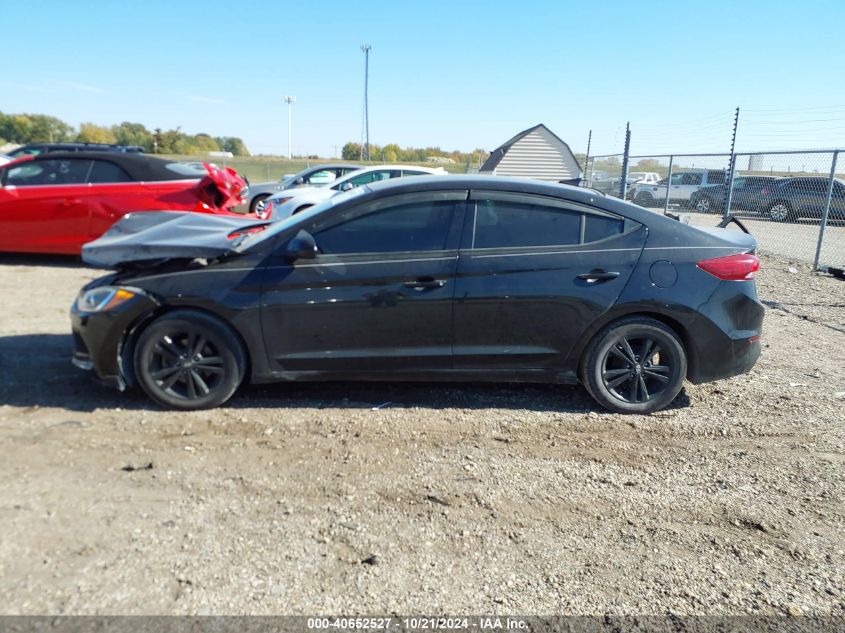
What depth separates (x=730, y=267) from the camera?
4.48m

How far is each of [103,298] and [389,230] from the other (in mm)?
1978

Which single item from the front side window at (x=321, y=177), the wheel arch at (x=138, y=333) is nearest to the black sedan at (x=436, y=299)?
Answer: the wheel arch at (x=138, y=333)

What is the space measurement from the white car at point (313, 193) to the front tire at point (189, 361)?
570 cm

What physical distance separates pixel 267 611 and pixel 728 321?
356 cm

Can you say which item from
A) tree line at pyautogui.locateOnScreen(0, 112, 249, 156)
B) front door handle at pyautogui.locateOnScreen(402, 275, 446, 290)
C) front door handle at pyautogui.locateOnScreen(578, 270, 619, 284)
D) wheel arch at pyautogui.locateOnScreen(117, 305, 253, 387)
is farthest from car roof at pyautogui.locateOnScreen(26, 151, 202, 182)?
tree line at pyautogui.locateOnScreen(0, 112, 249, 156)

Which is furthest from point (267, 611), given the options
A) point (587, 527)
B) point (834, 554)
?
point (834, 554)

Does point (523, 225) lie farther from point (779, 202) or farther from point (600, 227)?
point (779, 202)

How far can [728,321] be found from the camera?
4.49 metres

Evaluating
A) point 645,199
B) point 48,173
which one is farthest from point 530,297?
point 645,199

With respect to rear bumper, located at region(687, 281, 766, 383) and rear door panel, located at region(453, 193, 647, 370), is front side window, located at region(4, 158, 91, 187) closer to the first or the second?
rear door panel, located at region(453, 193, 647, 370)

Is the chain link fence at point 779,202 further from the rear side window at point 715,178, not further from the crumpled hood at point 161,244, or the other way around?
the crumpled hood at point 161,244

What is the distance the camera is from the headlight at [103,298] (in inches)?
169

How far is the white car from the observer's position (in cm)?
1127

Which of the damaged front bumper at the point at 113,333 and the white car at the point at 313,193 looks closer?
the damaged front bumper at the point at 113,333
